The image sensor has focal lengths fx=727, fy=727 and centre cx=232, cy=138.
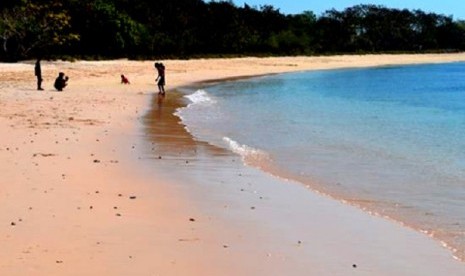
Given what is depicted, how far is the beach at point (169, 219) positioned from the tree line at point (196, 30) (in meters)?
43.6

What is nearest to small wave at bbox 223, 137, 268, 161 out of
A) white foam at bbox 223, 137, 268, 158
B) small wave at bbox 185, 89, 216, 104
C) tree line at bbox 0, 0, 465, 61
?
white foam at bbox 223, 137, 268, 158

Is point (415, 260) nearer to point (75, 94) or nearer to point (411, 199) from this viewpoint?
point (411, 199)

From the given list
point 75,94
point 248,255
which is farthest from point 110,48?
point 248,255

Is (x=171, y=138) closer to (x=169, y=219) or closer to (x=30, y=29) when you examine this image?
(x=169, y=219)

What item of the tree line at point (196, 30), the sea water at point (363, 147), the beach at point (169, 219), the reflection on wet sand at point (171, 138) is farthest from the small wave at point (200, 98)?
the tree line at point (196, 30)

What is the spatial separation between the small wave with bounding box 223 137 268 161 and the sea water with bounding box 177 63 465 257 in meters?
0.02

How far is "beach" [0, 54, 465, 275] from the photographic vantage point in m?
5.86

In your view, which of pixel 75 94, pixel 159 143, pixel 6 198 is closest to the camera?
pixel 6 198

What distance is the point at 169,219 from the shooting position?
7.39 metres

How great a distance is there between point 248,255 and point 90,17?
60931 millimetres

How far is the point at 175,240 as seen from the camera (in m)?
6.55

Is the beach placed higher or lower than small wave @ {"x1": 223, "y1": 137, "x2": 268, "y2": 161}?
higher

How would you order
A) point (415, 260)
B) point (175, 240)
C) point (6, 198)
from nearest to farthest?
point (415, 260) → point (175, 240) → point (6, 198)

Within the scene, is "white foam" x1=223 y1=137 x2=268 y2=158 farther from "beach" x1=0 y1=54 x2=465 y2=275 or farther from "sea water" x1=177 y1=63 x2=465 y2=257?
"beach" x1=0 y1=54 x2=465 y2=275
